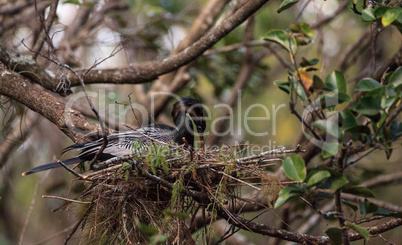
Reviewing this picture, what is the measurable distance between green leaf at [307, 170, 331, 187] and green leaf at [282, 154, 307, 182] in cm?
5

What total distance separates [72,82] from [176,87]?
227cm

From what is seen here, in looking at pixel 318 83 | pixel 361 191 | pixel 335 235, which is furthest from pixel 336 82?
pixel 335 235

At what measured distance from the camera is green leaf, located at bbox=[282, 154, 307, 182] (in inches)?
90.2

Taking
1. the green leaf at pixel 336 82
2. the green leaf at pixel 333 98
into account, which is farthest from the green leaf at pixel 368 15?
the green leaf at pixel 333 98

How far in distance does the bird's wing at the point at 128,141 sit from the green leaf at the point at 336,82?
1.56 meters

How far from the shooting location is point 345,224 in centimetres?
244

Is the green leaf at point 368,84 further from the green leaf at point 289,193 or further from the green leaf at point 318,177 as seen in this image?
the green leaf at point 289,193

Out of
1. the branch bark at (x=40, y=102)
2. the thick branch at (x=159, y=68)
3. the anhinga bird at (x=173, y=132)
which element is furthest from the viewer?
the anhinga bird at (x=173, y=132)

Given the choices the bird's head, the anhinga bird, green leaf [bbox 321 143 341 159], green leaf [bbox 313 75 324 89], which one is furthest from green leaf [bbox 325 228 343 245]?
the bird's head

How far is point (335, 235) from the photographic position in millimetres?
2707

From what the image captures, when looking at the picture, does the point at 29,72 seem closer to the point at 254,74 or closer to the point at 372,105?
the point at 372,105

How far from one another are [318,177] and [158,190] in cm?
139

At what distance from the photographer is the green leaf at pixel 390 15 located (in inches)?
92.4

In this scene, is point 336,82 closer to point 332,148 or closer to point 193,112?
point 332,148
